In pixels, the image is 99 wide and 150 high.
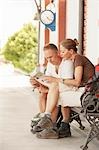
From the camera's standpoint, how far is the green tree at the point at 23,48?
60.7ft

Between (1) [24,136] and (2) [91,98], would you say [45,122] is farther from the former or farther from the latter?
(2) [91,98]

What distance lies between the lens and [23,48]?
739 inches

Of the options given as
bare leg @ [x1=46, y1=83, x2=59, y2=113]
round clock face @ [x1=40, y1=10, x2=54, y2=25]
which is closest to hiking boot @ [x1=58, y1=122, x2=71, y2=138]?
bare leg @ [x1=46, y1=83, x2=59, y2=113]

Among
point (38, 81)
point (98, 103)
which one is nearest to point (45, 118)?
point (38, 81)

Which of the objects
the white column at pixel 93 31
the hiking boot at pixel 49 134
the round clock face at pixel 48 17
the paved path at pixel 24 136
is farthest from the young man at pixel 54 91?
the round clock face at pixel 48 17

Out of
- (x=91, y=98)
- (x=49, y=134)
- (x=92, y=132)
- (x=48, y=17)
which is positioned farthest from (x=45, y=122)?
(x=48, y=17)

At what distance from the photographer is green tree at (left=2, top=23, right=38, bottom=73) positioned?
18516mm

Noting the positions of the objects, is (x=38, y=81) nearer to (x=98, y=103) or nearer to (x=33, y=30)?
(x=98, y=103)

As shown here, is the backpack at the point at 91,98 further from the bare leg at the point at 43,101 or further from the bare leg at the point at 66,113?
the bare leg at the point at 43,101

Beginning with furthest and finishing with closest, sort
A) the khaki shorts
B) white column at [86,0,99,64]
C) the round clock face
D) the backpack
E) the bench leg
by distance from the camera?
the round clock face → white column at [86,0,99,64] → the khaki shorts → the bench leg → the backpack

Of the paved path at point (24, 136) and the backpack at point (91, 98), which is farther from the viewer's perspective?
the paved path at point (24, 136)

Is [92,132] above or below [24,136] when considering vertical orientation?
above

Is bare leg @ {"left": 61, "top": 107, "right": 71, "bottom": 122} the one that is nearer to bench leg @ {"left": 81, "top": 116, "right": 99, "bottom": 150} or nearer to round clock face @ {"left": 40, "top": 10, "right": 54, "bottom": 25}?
bench leg @ {"left": 81, "top": 116, "right": 99, "bottom": 150}

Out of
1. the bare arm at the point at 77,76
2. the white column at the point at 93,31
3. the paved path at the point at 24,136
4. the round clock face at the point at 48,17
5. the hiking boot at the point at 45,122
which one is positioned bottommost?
the paved path at the point at 24,136
